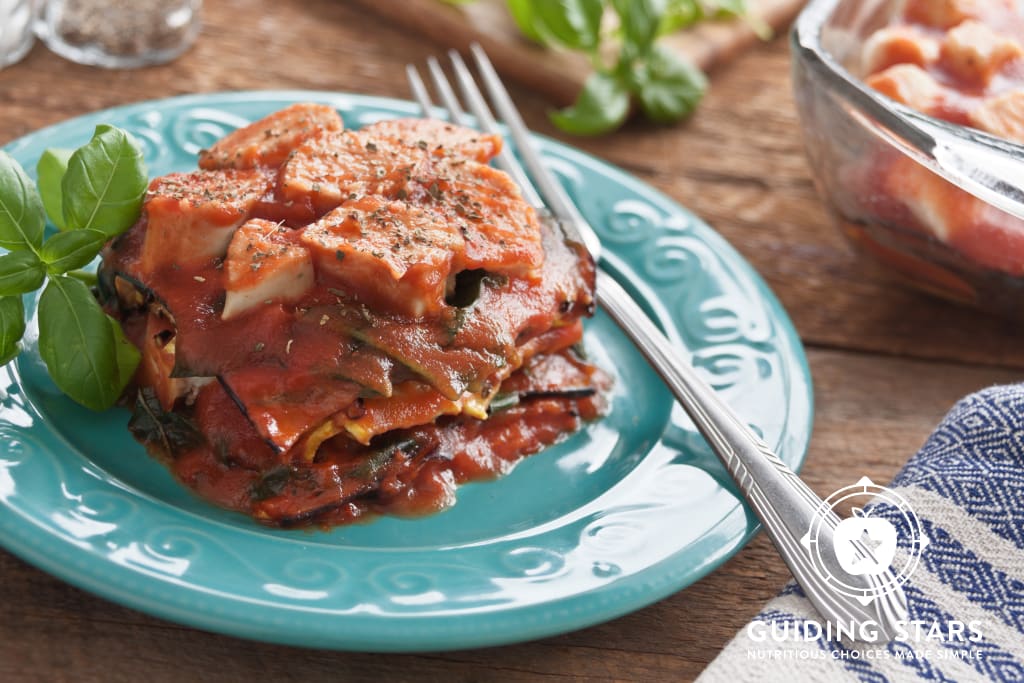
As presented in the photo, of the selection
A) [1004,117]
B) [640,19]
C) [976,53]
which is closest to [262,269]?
[1004,117]

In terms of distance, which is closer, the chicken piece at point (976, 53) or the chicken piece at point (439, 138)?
the chicken piece at point (439, 138)

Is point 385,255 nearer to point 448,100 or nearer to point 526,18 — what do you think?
point 448,100

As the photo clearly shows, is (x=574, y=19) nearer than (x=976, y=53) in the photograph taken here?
No

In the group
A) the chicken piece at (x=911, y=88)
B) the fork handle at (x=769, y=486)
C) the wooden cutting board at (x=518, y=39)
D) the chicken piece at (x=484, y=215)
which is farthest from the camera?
the wooden cutting board at (x=518, y=39)

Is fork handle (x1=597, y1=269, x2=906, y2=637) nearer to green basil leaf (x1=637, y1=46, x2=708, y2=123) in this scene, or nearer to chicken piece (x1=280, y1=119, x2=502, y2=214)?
chicken piece (x1=280, y1=119, x2=502, y2=214)

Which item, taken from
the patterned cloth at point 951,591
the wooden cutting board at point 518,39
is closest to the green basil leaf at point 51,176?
the patterned cloth at point 951,591

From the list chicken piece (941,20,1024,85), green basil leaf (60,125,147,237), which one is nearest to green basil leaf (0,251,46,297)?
green basil leaf (60,125,147,237)

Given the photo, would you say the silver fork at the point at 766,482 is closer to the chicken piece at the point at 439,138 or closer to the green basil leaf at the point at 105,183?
the chicken piece at the point at 439,138
